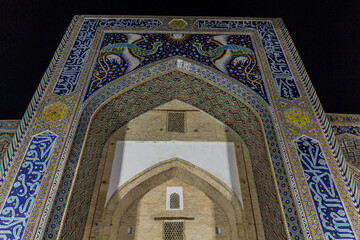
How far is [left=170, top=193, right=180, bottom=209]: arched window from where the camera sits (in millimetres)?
5605

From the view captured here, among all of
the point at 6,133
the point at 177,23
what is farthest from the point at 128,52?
the point at 6,133

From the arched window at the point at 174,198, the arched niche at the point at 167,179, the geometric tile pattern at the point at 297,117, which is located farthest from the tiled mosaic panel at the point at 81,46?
the geometric tile pattern at the point at 297,117

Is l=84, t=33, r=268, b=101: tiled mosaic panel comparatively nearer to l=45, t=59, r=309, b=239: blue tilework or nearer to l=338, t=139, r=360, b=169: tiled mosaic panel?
l=45, t=59, r=309, b=239: blue tilework

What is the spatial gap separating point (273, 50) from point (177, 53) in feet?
5.09

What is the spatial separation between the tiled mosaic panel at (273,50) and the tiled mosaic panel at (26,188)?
3178mm

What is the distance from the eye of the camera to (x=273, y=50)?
5.33 metres

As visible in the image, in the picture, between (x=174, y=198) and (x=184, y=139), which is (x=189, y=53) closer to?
(x=184, y=139)

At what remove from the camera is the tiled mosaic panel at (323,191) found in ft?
10.8

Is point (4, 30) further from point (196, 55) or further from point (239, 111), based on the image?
point (239, 111)

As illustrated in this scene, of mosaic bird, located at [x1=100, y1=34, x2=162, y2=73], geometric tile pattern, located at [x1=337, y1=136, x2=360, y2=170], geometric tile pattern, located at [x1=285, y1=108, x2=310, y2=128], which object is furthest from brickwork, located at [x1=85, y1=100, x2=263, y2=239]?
geometric tile pattern, located at [x1=337, y1=136, x2=360, y2=170]

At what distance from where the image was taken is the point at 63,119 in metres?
4.29

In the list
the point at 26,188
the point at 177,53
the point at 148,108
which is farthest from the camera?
the point at 148,108

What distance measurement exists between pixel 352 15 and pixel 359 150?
2362mm

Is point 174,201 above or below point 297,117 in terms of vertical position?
below
